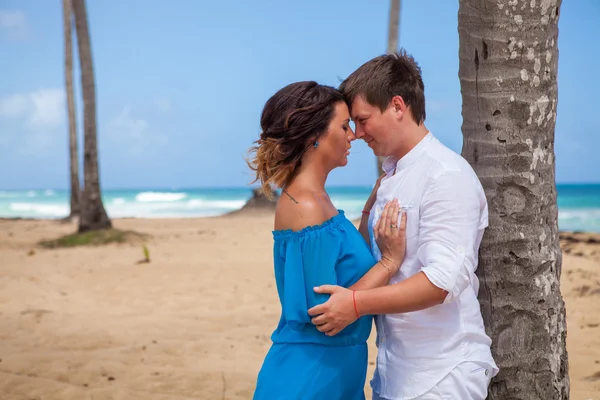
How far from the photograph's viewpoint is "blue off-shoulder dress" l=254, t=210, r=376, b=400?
8.30 ft

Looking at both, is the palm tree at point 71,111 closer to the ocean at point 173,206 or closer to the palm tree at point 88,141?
the palm tree at point 88,141

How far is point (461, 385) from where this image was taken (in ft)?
8.22

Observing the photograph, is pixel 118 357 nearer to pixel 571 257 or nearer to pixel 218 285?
pixel 218 285

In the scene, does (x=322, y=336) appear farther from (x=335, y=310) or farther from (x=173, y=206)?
(x=173, y=206)

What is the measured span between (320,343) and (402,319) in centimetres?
33

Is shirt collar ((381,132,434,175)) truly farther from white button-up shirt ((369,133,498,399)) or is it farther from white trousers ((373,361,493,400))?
white trousers ((373,361,493,400))

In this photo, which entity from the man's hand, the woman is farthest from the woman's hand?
the man's hand

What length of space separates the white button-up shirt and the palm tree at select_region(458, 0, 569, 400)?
392 mm

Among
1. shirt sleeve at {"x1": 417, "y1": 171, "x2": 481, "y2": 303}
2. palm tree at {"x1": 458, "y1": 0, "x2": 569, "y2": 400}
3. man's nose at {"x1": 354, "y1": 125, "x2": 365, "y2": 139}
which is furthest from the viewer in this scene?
palm tree at {"x1": 458, "y1": 0, "x2": 569, "y2": 400}

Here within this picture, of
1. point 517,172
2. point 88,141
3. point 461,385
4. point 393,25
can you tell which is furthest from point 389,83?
point 88,141

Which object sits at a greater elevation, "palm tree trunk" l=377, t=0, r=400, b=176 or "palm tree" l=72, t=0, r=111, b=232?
"palm tree trunk" l=377, t=0, r=400, b=176

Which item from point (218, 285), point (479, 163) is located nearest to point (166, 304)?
point (218, 285)

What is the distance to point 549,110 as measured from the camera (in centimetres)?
309

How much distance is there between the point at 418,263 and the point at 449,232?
23 cm
